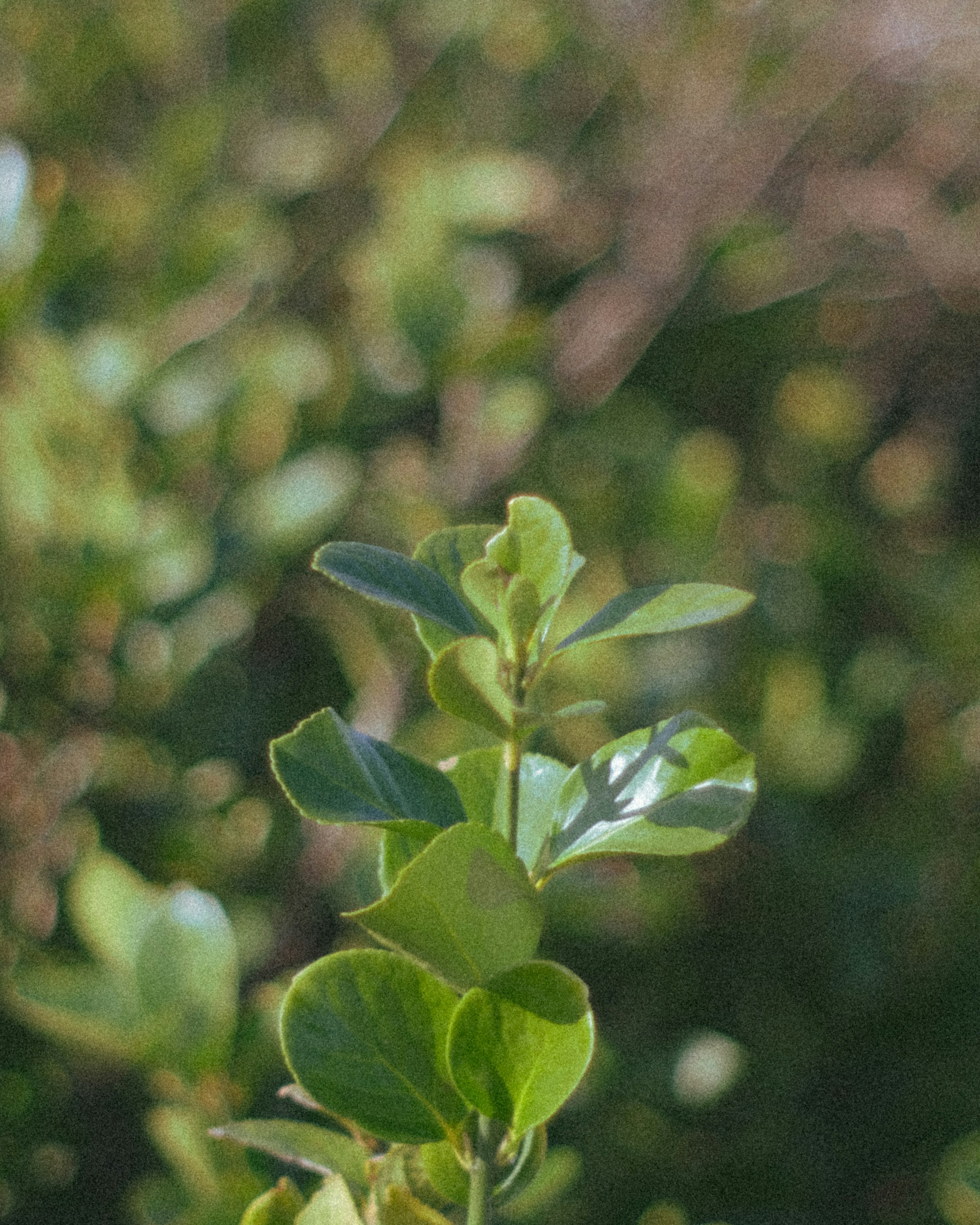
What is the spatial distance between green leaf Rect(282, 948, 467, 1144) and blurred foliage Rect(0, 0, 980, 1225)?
17 cm

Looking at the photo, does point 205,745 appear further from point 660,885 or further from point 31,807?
point 660,885

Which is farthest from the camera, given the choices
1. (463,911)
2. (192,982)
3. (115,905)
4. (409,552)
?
→ (409,552)

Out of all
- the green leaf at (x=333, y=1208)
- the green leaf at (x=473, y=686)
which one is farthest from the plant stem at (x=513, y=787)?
the green leaf at (x=333, y=1208)

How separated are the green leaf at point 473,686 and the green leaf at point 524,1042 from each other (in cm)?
6

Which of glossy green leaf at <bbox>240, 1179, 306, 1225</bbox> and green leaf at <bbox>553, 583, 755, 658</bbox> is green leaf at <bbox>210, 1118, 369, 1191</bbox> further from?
green leaf at <bbox>553, 583, 755, 658</bbox>

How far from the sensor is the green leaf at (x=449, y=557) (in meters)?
0.35

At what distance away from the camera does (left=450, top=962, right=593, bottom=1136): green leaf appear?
0.31m

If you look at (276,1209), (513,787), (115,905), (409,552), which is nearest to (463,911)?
(513,787)

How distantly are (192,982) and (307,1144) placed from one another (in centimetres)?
18

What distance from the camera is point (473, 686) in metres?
0.30

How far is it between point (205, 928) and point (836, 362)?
1239mm

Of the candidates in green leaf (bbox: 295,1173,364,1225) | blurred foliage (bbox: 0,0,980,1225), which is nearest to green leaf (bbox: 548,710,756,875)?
green leaf (bbox: 295,1173,364,1225)

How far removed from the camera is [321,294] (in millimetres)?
1376

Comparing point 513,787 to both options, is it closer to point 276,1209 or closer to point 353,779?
point 353,779
